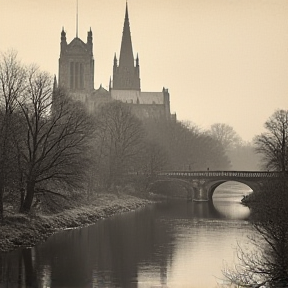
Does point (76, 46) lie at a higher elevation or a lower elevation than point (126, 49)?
lower

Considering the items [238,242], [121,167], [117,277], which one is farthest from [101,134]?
[117,277]

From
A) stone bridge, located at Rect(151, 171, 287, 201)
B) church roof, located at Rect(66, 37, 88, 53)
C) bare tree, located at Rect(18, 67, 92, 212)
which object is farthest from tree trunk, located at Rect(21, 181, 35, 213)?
church roof, located at Rect(66, 37, 88, 53)

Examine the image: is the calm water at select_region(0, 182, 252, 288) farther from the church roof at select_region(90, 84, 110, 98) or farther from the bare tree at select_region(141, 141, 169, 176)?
the church roof at select_region(90, 84, 110, 98)

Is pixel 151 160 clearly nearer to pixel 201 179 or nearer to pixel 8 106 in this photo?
pixel 201 179

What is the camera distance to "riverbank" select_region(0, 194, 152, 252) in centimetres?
3888

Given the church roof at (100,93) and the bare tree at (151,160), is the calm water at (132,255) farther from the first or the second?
the church roof at (100,93)

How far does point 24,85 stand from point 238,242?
1913cm

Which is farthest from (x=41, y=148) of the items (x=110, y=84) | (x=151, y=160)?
(x=110, y=84)

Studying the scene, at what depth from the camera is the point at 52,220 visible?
47.0m

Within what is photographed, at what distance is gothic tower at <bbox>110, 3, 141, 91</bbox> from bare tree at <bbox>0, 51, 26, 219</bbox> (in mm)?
95431

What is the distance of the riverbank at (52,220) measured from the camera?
38875 millimetres

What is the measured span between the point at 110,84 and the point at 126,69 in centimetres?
638

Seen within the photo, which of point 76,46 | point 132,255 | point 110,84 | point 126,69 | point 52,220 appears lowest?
point 132,255

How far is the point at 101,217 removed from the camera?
55.8 m
